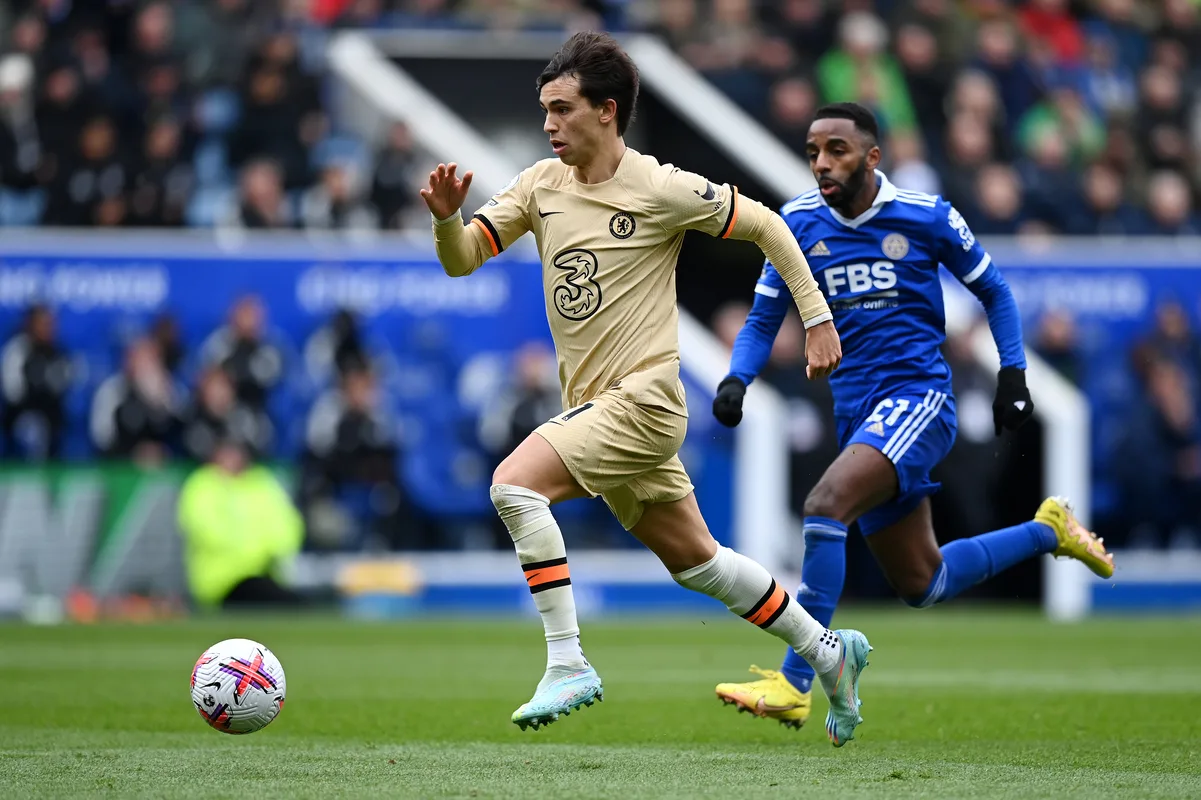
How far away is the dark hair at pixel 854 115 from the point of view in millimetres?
7309

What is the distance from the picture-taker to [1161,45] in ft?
71.7

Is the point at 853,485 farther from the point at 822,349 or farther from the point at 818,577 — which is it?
the point at 822,349

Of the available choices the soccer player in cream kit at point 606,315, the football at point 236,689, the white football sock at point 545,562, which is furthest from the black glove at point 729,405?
the football at point 236,689

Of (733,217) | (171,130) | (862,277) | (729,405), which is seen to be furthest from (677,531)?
(171,130)

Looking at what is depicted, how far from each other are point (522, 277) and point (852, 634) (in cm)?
1101

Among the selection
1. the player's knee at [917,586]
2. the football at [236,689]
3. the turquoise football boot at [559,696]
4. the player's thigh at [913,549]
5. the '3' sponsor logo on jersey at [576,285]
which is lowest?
the football at [236,689]

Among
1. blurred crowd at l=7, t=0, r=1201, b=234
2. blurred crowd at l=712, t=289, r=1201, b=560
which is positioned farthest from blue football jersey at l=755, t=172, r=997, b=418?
blurred crowd at l=7, t=0, r=1201, b=234

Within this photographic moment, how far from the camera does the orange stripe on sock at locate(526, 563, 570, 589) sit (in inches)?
241

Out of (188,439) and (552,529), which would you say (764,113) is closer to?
(188,439)

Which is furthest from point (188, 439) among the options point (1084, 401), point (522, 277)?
point (1084, 401)

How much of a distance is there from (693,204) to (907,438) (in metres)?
1.48

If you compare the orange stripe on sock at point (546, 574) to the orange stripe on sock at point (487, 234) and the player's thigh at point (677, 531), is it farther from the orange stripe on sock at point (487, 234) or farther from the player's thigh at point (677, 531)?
the orange stripe on sock at point (487, 234)

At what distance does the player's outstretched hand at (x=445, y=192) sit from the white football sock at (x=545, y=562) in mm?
946

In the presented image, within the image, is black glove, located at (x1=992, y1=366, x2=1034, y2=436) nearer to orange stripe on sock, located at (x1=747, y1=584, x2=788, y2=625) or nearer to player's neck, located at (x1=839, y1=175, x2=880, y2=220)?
player's neck, located at (x1=839, y1=175, x2=880, y2=220)
